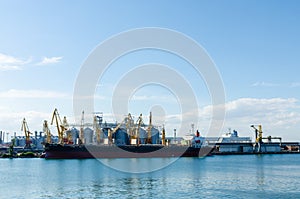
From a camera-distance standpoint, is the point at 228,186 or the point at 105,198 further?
the point at 228,186

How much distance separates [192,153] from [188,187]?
272 ft

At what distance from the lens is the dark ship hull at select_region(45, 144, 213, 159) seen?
107812 mm

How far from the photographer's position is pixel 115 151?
113 metres

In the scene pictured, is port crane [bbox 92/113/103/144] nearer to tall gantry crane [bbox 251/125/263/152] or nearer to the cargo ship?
the cargo ship

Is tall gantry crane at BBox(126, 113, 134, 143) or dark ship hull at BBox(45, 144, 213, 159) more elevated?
tall gantry crane at BBox(126, 113, 134, 143)

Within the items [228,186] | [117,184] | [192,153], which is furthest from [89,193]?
[192,153]

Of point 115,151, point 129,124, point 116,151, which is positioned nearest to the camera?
point 115,151

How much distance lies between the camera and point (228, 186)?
40438 mm

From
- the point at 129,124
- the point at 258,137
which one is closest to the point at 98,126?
the point at 129,124

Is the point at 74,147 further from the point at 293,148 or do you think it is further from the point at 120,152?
the point at 293,148

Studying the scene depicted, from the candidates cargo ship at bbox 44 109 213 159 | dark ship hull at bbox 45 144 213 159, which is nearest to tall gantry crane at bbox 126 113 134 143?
cargo ship at bbox 44 109 213 159

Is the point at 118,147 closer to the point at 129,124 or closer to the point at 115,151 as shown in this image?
the point at 115,151

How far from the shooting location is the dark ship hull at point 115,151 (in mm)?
107812

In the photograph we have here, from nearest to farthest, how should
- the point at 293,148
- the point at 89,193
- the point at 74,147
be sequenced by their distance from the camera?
the point at 89,193
the point at 74,147
the point at 293,148
